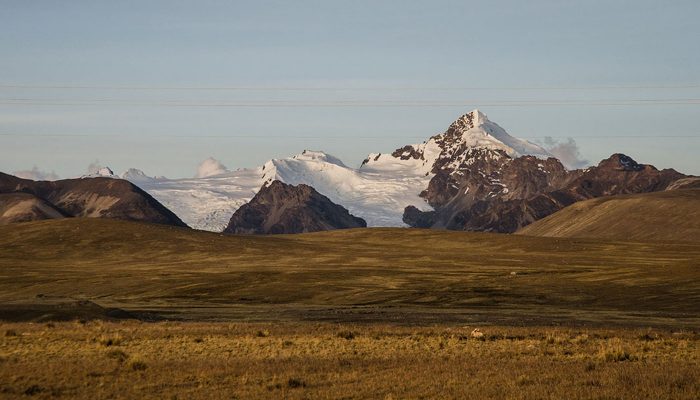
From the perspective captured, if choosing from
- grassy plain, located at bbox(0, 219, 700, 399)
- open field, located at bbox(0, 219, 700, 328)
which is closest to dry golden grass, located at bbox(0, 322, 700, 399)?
grassy plain, located at bbox(0, 219, 700, 399)

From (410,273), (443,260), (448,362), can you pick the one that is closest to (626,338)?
(448,362)

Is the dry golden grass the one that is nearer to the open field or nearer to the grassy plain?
the grassy plain

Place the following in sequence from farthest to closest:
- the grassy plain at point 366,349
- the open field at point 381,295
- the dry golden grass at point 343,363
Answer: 1. the open field at point 381,295
2. the grassy plain at point 366,349
3. the dry golden grass at point 343,363

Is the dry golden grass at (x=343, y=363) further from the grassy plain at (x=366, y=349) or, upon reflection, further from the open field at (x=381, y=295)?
the open field at (x=381, y=295)

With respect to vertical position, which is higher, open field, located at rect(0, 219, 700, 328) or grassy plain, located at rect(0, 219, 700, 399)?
grassy plain, located at rect(0, 219, 700, 399)

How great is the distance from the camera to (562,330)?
5669 centimetres

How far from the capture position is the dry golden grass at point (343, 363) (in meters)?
33.5

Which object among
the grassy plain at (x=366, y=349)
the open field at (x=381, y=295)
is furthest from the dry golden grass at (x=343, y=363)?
the open field at (x=381, y=295)

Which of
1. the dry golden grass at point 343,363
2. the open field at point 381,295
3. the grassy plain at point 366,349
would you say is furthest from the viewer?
the open field at point 381,295

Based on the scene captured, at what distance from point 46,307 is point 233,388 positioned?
44.1 meters

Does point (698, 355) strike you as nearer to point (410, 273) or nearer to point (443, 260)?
point (410, 273)

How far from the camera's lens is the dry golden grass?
33531mm

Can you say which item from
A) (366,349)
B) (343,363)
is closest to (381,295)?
(366,349)

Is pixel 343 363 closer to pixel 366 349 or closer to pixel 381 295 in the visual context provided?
pixel 366 349
